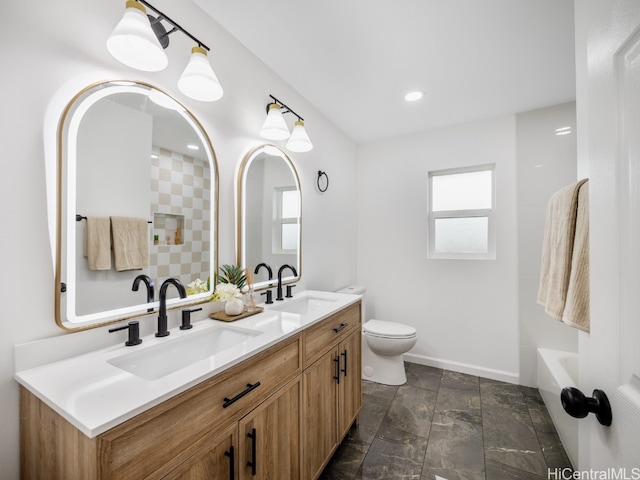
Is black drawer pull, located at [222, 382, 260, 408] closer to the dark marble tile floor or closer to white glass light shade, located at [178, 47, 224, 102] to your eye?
the dark marble tile floor

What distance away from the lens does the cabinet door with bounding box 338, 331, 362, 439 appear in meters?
1.69

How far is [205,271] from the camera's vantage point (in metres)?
1.47

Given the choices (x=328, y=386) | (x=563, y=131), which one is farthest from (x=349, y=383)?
(x=563, y=131)

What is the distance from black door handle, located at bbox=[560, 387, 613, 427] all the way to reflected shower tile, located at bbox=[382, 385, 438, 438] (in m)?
1.63

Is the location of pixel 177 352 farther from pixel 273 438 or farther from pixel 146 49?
pixel 146 49

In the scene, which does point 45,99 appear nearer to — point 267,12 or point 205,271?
point 205,271

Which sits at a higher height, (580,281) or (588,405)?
(580,281)

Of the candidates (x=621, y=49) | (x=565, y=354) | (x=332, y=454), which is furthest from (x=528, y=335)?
(x=621, y=49)

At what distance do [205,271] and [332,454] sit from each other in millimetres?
1283

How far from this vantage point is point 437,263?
9.45ft

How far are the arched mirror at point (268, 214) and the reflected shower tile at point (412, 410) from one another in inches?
50.0

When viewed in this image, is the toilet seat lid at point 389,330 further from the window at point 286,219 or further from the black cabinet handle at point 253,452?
the black cabinet handle at point 253,452

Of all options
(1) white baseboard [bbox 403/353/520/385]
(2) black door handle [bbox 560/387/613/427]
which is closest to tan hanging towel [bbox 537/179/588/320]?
(2) black door handle [bbox 560/387/613/427]

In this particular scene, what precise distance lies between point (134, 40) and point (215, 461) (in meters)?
1.43
